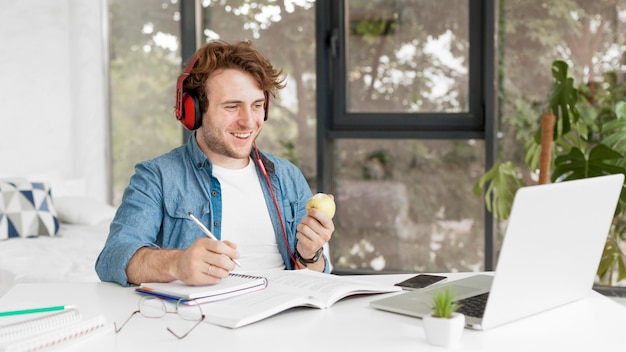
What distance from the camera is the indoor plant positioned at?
3.29m

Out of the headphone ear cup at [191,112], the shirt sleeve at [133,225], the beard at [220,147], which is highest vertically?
the headphone ear cup at [191,112]

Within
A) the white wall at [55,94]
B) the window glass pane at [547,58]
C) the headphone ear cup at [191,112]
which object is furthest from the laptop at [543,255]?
the white wall at [55,94]

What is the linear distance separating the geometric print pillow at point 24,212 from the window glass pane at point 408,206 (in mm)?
1475

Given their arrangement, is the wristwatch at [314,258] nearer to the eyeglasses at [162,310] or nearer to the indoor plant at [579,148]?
the eyeglasses at [162,310]

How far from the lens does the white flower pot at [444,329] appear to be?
51.8 inches

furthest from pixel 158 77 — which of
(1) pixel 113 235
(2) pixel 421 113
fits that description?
(1) pixel 113 235

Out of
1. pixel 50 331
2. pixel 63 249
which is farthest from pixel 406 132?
pixel 50 331

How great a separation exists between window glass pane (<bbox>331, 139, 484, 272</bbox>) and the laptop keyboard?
8.34ft

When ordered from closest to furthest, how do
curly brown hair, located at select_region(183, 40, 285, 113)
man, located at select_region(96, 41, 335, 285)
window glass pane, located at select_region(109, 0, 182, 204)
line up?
man, located at select_region(96, 41, 335, 285)
curly brown hair, located at select_region(183, 40, 285, 113)
window glass pane, located at select_region(109, 0, 182, 204)

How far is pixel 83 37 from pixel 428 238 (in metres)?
2.25

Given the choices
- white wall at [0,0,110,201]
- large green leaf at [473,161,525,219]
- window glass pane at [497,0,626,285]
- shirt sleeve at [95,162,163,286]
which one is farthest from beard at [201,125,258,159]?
white wall at [0,0,110,201]

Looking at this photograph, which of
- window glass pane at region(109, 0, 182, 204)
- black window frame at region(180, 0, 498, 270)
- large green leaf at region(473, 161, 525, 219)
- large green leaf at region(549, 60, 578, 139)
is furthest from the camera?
window glass pane at region(109, 0, 182, 204)

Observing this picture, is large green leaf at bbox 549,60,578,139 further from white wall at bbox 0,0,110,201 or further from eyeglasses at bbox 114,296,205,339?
white wall at bbox 0,0,110,201

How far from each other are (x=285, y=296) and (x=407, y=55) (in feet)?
9.10
